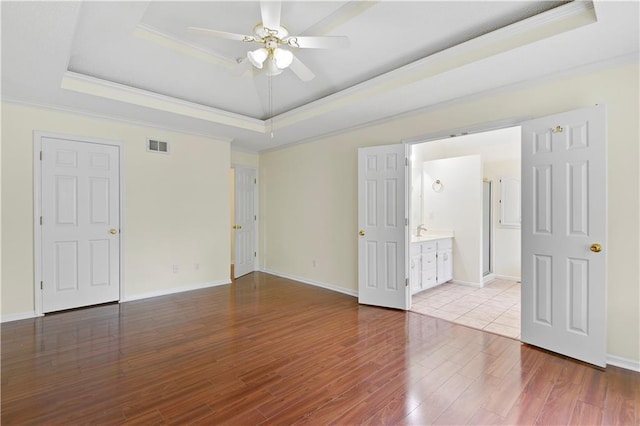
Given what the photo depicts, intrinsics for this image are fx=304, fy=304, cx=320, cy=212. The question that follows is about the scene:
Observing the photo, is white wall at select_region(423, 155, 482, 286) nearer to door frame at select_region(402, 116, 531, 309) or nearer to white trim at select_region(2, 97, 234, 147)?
door frame at select_region(402, 116, 531, 309)

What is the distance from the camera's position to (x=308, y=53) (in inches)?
133

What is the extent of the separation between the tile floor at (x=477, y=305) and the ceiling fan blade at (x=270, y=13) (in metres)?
3.60

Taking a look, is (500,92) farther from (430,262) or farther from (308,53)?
(430,262)

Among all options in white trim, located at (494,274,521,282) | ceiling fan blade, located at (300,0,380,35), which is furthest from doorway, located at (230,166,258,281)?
white trim, located at (494,274,521,282)

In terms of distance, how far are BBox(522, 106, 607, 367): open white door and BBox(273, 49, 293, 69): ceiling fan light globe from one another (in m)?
2.35

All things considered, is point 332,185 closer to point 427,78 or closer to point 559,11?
point 427,78

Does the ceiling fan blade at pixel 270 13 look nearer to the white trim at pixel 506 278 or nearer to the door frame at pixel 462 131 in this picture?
the door frame at pixel 462 131

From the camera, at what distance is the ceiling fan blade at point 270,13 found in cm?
202

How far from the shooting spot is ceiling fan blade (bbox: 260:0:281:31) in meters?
2.02

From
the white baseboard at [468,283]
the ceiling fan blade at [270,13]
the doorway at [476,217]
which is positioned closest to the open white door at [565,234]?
the doorway at [476,217]

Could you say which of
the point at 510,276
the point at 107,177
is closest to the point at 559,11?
the point at 510,276

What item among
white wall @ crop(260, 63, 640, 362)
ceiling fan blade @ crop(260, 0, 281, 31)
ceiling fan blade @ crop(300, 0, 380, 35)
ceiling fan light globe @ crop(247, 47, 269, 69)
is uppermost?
ceiling fan blade @ crop(300, 0, 380, 35)

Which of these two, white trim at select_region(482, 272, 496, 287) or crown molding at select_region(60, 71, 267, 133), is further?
white trim at select_region(482, 272, 496, 287)

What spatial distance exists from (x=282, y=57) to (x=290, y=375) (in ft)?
8.50
